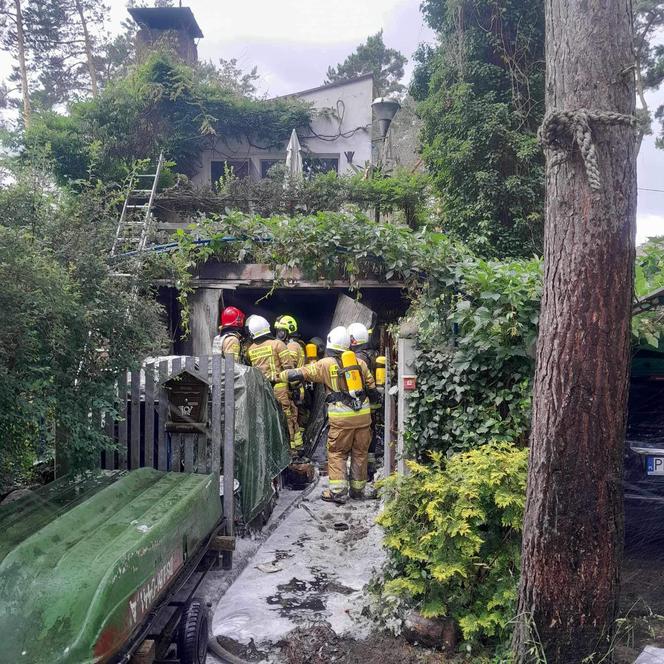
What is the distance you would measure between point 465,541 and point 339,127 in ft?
45.5

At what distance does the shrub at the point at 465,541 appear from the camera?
3703 millimetres

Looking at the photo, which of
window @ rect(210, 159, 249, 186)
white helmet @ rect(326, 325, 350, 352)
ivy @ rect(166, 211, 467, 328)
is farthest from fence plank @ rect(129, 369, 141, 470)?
window @ rect(210, 159, 249, 186)

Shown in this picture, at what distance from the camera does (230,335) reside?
338 inches

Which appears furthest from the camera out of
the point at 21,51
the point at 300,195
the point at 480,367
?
the point at 21,51

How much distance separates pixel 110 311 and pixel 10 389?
3.68 ft

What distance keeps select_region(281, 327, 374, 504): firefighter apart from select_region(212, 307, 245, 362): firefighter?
4.70ft

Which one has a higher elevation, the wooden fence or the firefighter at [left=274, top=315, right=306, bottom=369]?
the firefighter at [left=274, top=315, right=306, bottom=369]

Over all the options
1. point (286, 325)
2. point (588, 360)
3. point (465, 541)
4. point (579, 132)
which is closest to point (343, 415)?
point (286, 325)

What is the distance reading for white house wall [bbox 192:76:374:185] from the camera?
15.7 meters

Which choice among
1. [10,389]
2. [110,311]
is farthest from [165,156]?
[10,389]

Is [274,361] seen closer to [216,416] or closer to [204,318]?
[204,318]

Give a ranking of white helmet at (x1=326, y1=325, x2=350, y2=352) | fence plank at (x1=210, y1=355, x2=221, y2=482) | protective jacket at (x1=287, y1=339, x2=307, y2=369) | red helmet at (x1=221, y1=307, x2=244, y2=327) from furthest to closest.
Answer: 1. red helmet at (x1=221, y1=307, x2=244, y2=327)
2. protective jacket at (x1=287, y1=339, x2=307, y2=369)
3. white helmet at (x1=326, y1=325, x2=350, y2=352)
4. fence plank at (x1=210, y1=355, x2=221, y2=482)

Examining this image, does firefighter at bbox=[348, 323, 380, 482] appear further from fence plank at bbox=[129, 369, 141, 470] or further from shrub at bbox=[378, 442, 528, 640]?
shrub at bbox=[378, 442, 528, 640]

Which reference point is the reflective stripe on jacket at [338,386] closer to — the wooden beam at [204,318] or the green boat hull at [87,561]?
the wooden beam at [204,318]
